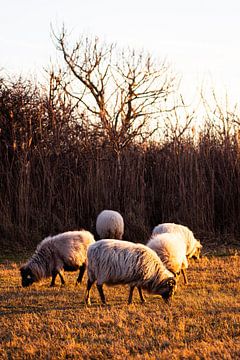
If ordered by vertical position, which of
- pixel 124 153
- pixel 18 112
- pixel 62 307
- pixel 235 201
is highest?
pixel 18 112

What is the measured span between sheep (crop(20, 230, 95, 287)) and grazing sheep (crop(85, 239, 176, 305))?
1.48m

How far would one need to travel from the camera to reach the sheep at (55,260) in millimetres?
9117

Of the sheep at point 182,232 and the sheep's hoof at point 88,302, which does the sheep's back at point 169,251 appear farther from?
the sheep's hoof at point 88,302

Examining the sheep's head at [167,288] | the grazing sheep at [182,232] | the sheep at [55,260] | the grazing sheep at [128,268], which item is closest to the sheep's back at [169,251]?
the grazing sheep at [128,268]

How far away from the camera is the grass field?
548 cm

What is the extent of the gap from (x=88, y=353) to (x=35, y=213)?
884cm

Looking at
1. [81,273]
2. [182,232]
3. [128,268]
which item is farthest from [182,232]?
[128,268]

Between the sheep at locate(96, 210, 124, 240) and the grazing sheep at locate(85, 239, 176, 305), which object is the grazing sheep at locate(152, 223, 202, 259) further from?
the grazing sheep at locate(85, 239, 176, 305)

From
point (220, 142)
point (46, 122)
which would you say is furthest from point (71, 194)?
point (220, 142)

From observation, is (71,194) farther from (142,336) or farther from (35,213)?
(142,336)

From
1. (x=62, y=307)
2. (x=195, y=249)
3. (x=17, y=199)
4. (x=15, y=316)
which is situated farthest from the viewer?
(x=17, y=199)

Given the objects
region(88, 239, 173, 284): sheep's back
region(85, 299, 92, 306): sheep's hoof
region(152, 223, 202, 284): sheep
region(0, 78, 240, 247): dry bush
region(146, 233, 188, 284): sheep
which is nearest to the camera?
region(88, 239, 173, 284): sheep's back

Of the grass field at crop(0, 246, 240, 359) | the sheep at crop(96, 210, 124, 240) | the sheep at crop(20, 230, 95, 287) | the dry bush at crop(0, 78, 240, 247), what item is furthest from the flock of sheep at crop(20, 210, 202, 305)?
the dry bush at crop(0, 78, 240, 247)

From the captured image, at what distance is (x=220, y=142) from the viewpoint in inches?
581
